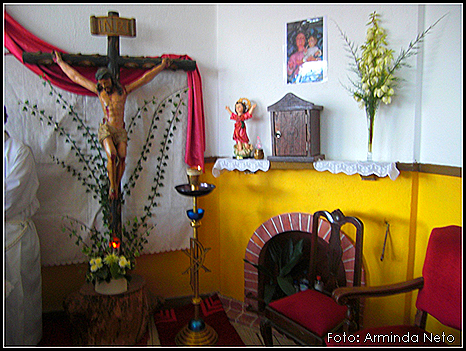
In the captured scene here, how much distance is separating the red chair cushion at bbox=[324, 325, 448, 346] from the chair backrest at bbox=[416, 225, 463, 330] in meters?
0.13

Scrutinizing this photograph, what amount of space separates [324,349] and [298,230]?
1126mm

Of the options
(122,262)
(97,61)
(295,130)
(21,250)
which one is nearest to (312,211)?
(295,130)

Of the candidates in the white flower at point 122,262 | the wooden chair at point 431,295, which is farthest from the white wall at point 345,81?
the white flower at point 122,262

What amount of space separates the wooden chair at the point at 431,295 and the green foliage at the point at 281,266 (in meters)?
0.94

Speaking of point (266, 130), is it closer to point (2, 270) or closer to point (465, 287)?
point (465, 287)

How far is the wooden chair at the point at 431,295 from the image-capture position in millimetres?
1849

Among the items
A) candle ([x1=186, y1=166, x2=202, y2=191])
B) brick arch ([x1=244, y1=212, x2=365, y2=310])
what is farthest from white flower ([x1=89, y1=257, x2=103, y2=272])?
brick arch ([x1=244, y1=212, x2=365, y2=310])

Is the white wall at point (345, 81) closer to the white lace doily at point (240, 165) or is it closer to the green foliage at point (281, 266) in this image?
the white lace doily at point (240, 165)

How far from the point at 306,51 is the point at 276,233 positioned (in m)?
1.42

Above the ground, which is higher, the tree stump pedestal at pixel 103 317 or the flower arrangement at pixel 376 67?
the flower arrangement at pixel 376 67

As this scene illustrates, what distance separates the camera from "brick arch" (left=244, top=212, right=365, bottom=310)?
8.99 feet

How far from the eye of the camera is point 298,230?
9.78 ft

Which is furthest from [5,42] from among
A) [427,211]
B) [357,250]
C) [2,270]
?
[427,211]

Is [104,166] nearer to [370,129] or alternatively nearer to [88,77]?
[88,77]
